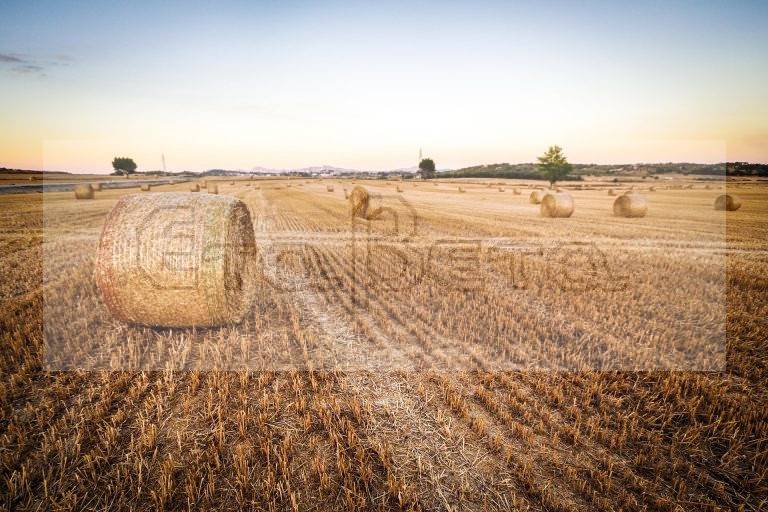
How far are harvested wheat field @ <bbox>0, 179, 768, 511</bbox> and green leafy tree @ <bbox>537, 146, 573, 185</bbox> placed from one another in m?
73.4

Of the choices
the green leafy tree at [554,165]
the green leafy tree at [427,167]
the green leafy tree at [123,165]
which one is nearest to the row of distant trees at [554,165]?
the green leafy tree at [554,165]

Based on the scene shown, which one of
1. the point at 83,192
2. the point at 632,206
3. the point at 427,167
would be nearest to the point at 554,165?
the point at 427,167

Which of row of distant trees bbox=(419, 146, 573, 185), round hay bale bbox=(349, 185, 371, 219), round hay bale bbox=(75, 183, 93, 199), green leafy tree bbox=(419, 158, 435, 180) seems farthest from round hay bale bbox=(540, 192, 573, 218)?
green leafy tree bbox=(419, 158, 435, 180)

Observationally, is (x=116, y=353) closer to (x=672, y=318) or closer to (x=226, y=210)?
(x=226, y=210)

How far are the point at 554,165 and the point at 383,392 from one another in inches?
3192

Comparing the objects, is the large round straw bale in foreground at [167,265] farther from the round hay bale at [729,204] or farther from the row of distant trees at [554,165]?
the row of distant trees at [554,165]

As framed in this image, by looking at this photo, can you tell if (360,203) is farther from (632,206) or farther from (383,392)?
(383,392)

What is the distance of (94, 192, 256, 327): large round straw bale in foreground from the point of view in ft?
18.0

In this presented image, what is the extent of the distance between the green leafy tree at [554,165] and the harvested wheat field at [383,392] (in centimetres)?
7340

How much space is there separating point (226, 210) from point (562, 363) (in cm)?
584

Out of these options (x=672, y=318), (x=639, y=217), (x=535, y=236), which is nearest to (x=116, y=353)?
(x=672, y=318)

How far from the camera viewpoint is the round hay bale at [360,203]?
20344mm

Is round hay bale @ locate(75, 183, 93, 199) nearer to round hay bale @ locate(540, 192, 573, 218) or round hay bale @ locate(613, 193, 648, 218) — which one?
round hay bale @ locate(540, 192, 573, 218)

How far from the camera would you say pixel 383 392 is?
13.9ft
